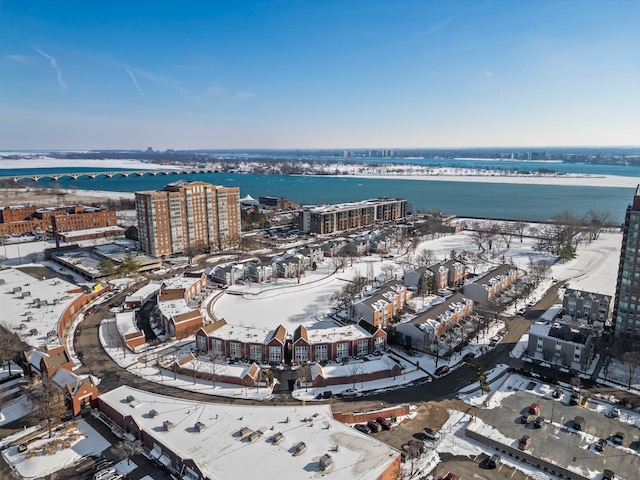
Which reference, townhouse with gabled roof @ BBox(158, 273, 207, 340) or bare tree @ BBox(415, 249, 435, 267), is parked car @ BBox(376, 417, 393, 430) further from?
bare tree @ BBox(415, 249, 435, 267)

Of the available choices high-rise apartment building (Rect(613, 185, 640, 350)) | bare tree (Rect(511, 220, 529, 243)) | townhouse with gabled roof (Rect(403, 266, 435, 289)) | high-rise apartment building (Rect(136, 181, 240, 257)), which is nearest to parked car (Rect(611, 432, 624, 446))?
high-rise apartment building (Rect(613, 185, 640, 350))

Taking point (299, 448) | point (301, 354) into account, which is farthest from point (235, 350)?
point (299, 448)

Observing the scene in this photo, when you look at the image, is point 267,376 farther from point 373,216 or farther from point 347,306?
point 373,216

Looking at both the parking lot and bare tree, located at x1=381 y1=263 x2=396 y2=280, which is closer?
the parking lot

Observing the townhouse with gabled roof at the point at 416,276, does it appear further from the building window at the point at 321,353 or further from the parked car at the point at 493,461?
the parked car at the point at 493,461

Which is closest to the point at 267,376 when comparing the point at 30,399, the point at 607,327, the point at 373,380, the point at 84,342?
the point at 373,380

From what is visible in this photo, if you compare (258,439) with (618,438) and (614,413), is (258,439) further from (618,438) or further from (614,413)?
(614,413)
